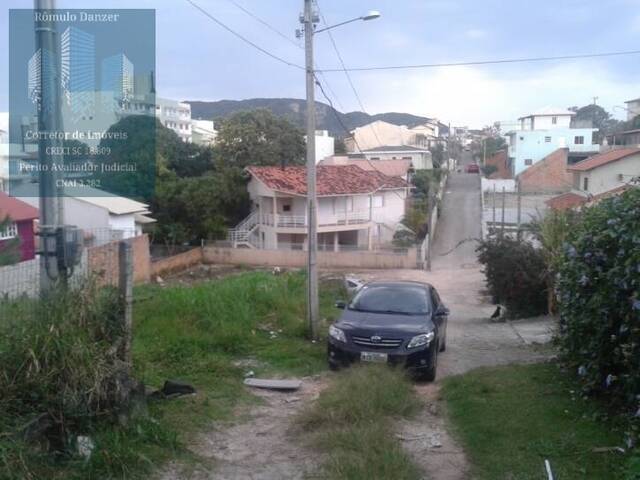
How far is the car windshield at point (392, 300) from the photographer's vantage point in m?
10.8

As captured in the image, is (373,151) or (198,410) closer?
(198,410)

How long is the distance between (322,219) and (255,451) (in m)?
34.2

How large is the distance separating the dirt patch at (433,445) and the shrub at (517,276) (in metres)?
8.91

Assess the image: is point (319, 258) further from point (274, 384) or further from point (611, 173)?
point (274, 384)

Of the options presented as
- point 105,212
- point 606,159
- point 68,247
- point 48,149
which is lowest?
point 105,212

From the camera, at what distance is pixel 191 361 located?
9672 millimetres

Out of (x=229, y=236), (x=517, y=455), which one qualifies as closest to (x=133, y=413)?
(x=517, y=455)

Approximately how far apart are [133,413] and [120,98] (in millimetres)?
6146

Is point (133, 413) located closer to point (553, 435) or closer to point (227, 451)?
point (227, 451)

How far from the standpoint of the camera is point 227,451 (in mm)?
6465

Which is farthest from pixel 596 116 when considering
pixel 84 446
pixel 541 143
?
pixel 84 446

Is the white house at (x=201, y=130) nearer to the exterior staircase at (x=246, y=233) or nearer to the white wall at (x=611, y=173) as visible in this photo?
the exterior staircase at (x=246, y=233)

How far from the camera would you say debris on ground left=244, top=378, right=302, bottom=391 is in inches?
363

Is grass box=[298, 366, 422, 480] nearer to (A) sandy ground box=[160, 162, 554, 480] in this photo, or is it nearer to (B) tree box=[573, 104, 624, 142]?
(A) sandy ground box=[160, 162, 554, 480]
